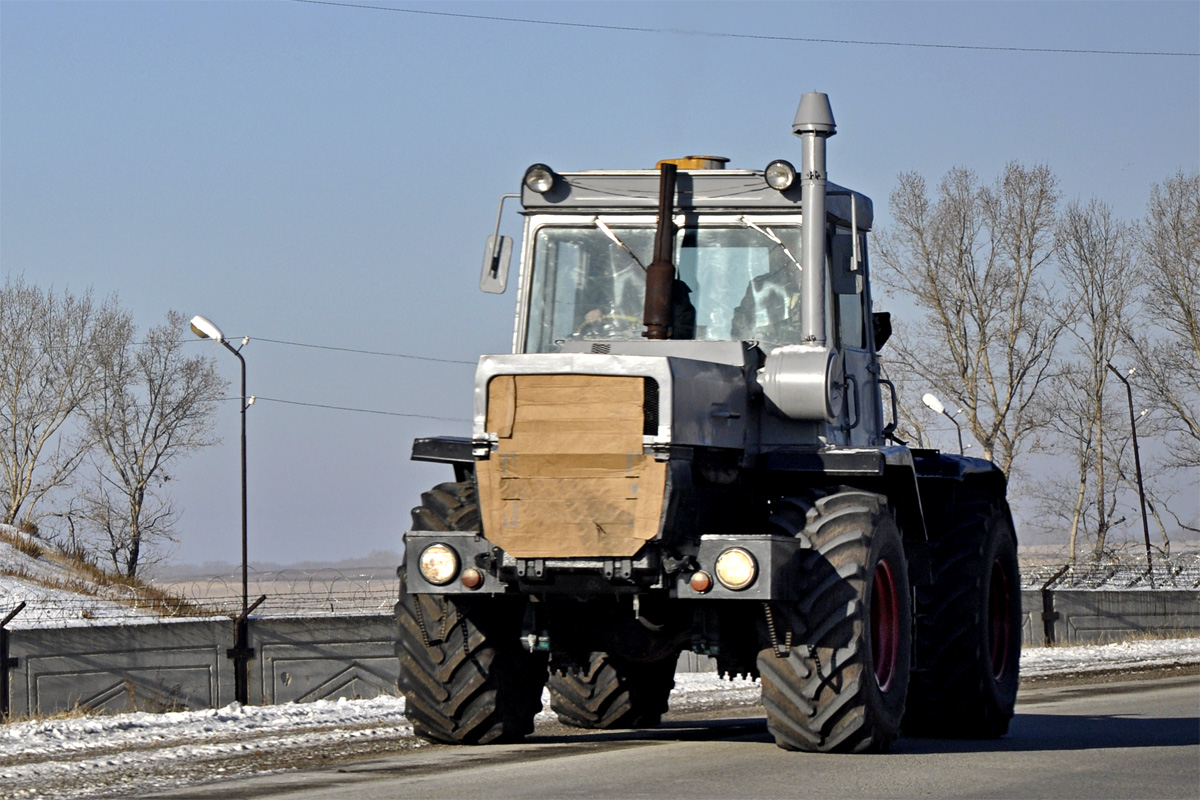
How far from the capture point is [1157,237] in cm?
6419

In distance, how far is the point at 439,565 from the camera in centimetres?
1010

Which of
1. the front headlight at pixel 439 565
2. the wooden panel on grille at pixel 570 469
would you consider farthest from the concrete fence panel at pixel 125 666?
the wooden panel on grille at pixel 570 469

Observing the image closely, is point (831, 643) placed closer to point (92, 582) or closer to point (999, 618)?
point (999, 618)

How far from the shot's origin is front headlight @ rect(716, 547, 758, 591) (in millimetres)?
9406

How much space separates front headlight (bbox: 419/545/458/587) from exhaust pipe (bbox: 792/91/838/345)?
2.56 meters

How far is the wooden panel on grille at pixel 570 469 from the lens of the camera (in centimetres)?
959

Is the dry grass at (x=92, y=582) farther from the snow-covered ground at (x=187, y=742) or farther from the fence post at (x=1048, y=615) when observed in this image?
the snow-covered ground at (x=187, y=742)

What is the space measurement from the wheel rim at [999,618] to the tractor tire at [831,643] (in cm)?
353

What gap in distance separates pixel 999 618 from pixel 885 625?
328cm

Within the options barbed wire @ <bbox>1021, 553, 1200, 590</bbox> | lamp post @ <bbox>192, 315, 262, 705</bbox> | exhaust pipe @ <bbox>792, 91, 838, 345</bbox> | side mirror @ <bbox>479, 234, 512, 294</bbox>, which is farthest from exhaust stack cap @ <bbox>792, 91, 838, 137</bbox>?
barbed wire @ <bbox>1021, 553, 1200, 590</bbox>

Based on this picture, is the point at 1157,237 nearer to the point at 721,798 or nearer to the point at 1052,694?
the point at 1052,694

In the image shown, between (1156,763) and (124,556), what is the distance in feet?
207

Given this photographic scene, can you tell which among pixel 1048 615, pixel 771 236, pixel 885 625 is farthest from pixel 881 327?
pixel 1048 615

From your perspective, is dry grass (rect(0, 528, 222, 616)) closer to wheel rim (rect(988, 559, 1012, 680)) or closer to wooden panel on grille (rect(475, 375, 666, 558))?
wheel rim (rect(988, 559, 1012, 680))
